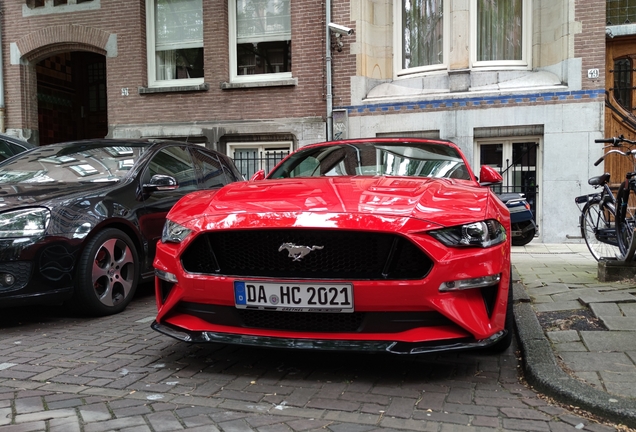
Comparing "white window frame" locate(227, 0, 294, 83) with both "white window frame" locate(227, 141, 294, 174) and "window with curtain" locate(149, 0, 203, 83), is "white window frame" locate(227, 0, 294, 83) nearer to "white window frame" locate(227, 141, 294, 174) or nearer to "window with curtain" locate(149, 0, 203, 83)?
"window with curtain" locate(149, 0, 203, 83)

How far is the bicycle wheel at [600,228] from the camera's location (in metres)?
6.34

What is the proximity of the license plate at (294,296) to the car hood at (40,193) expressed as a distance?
84.3 inches

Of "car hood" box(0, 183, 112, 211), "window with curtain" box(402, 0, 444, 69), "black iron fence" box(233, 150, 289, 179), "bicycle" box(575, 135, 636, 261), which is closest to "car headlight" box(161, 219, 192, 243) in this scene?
"car hood" box(0, 183, 112, 211)

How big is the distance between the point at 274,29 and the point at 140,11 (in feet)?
10.5

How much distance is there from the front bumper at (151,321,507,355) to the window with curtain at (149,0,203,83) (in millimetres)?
11000

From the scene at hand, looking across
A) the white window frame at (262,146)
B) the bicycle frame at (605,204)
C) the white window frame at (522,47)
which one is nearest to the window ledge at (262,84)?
the white window frame at (262,146)

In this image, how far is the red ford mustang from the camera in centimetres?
290

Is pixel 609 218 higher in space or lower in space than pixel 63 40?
lower

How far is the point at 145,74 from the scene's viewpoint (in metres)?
13.3

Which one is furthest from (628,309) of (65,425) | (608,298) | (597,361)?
(65,425)

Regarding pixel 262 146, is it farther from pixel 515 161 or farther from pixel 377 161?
pixel 377 161

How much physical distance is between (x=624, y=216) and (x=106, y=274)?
16.7 feet

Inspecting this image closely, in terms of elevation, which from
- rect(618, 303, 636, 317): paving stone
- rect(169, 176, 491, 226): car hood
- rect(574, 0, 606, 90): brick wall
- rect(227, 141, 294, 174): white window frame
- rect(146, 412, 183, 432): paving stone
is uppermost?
rect(574, 0, 606, 90): brick wall

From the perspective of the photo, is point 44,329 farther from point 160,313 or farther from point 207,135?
point 207,135
